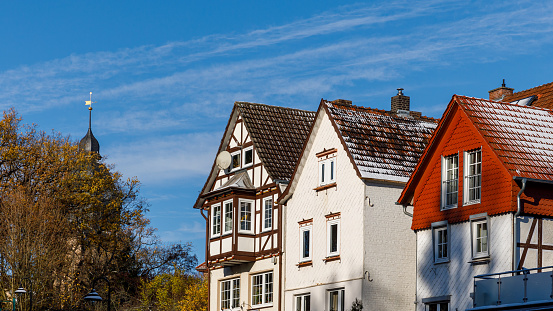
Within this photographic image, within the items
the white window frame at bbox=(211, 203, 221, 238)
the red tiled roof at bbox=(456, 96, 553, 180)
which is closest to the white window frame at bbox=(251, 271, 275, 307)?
the white window frame at bbox=(211, 203, 221, 238)

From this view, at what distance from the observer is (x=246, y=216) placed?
157 feet

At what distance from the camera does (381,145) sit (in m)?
41.3

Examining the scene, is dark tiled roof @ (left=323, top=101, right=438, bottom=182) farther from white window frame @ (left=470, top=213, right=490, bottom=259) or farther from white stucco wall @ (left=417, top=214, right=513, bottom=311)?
white window frame @ (left=470, top=213, right=490, bottom=259)

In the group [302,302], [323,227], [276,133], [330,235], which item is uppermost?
[276,133]

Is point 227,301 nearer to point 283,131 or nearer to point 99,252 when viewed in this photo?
point 283,131

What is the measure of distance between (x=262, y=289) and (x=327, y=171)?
7.24 metres

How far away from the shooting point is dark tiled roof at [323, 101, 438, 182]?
4025 cm

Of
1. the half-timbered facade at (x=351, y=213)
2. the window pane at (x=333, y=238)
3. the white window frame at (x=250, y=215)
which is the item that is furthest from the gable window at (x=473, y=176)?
the white window frame at (x=250, y=215)

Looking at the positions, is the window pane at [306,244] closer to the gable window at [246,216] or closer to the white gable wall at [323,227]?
the white gable wall at [323,227]

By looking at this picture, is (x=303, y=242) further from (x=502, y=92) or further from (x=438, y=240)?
(x=502, y=92)

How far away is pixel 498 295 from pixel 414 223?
6364 millimetres

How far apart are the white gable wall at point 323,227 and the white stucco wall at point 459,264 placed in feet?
12.9

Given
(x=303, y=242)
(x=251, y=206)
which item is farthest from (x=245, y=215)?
(x=303, y=242)

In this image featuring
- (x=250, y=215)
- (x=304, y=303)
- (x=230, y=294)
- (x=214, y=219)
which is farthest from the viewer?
(x=214, y=219)
